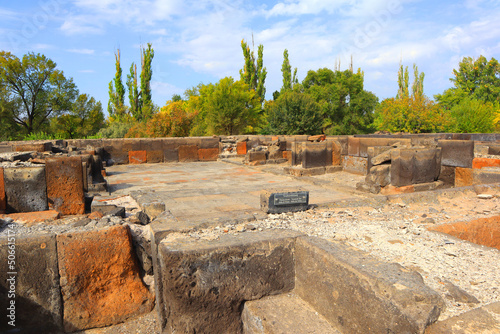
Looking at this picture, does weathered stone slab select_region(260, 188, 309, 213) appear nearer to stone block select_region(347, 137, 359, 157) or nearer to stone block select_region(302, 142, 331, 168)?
stone block select_region(302, 142, 331, 168)

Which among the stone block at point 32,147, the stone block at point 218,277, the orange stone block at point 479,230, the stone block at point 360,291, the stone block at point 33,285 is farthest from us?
the stone block at point 32,147

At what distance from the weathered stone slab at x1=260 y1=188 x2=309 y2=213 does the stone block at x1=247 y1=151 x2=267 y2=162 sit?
5.75m

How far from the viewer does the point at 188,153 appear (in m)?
11.3

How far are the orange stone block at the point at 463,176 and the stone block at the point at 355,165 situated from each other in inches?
76.2

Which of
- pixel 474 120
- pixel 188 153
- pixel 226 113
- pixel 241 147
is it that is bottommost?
pixel 188 153

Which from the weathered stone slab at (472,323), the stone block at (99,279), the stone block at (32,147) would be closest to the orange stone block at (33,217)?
the stone block at (99,279)

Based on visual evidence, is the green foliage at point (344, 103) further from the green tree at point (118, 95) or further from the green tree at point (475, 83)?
the green tree at point (118, 95)

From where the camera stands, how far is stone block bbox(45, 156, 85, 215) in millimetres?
4180

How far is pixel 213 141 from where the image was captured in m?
11.5

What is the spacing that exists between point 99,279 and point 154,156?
26.7 ft

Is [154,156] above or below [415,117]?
below

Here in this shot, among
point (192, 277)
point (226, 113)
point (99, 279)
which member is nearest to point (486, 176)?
point (192, 277)

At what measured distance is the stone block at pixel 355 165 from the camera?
7.87m

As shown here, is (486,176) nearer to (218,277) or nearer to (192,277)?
(218,277)
